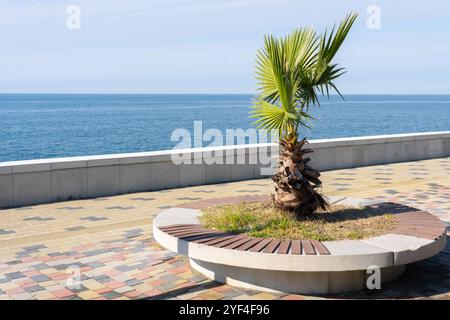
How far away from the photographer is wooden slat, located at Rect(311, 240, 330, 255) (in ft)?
18.1

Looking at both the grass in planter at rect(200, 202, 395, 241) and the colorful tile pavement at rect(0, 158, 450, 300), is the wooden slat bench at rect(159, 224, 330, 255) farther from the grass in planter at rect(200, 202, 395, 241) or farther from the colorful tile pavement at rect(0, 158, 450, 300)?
the colorful tile pavement at rect(0, 158, 450, 300)

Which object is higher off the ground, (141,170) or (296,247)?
(141,170)

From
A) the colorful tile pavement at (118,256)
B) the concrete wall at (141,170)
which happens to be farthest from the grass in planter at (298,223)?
the concrete wall at (141,170)

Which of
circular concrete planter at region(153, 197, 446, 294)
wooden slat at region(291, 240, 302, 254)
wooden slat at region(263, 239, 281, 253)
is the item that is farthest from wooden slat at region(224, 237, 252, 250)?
wooden slat at region(291, 240, 302, 254)

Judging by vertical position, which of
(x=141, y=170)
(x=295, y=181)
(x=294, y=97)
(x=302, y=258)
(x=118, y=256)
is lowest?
(x=118, y=256)

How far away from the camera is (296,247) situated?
571 cm

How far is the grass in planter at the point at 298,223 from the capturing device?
6281 millimetres

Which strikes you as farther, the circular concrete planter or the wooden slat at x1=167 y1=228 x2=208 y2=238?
the wooden slat at x1=167 y1=228 x2=208 y2=238

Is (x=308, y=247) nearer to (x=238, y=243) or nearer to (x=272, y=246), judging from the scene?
(x=272, y=246)

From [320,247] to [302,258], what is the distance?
0.36 m

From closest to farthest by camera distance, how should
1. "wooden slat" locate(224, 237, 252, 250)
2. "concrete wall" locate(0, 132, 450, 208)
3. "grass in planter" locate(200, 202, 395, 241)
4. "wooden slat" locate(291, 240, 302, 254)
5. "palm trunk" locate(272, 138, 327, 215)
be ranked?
"wooden slat" locate(291, 240, 302, 254) < "wooden slat" locate(224, 237, 252, 250) < "grass in planter" locate(200, 202, 395, 241) < "palm trunk" locate(272, 138, 327, 215) < "concrete wall" locate(0, 132, 450, 208)

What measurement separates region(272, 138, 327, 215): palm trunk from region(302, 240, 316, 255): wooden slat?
3.10 feet

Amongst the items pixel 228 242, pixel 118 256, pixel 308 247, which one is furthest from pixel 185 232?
pixel 308 247

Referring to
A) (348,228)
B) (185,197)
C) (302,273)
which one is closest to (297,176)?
(348,228)
